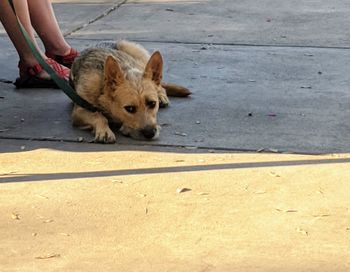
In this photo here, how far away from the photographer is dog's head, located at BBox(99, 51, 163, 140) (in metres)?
5.55

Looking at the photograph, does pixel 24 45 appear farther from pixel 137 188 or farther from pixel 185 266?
pixel 185 266

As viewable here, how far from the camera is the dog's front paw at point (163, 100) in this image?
6.13 m

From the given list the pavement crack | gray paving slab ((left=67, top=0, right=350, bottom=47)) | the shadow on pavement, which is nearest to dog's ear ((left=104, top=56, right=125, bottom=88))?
the shadow on pavement

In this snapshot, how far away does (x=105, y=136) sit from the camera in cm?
547

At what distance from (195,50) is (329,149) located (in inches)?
120

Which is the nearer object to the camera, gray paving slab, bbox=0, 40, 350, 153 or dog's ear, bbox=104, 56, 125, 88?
gray paving slab, bbox=0, 40, 350, 153

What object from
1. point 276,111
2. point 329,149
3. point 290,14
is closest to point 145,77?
point 276,111

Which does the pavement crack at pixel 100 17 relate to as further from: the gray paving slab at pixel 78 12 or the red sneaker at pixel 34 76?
the red sneaker at pixel 34 76

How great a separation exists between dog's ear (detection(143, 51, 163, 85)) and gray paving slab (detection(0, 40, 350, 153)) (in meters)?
0.32

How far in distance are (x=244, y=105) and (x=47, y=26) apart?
6.44 ft

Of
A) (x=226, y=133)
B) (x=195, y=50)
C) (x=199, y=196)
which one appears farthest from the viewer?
(x=195, y=50)

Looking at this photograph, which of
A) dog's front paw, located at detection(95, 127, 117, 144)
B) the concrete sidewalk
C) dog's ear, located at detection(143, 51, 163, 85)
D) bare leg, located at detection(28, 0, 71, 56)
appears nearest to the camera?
the concrete sidewalk

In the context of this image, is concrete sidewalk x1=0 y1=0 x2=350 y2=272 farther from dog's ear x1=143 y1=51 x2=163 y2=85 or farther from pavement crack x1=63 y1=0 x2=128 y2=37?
pavement crack x1=63 y1=0 x2=128 y2=37

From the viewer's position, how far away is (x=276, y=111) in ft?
19.7
